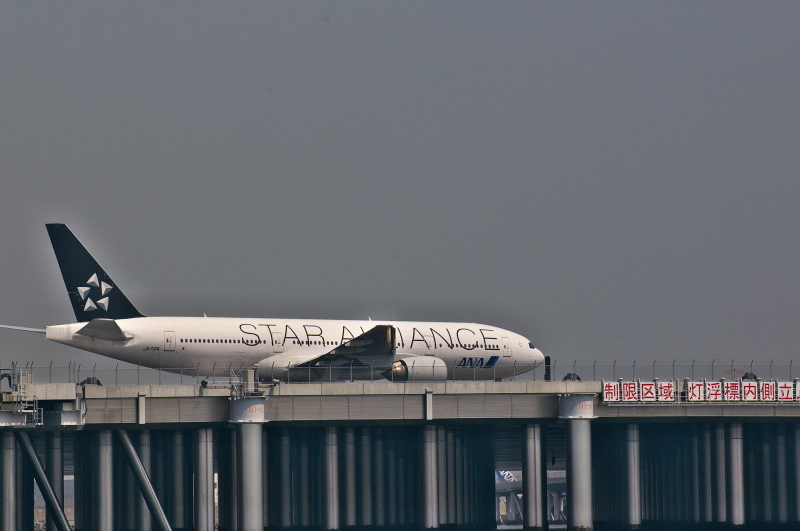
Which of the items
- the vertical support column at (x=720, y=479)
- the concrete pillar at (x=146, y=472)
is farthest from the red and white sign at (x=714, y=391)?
the concrete pillar at (x=146, y=472)

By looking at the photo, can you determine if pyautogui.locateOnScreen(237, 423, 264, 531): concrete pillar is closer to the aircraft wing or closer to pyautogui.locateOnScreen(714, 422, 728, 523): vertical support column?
the aircraft wing

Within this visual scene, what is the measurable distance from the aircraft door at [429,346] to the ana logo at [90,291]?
21.9 m

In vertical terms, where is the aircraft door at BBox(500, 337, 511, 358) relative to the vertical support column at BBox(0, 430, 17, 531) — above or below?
above

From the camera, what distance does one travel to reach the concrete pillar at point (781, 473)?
2766 inches

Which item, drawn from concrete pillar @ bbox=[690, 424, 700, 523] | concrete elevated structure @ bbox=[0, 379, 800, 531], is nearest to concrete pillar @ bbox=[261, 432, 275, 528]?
concrete elevated structure @ bbox=[0, 379, 800, 531]

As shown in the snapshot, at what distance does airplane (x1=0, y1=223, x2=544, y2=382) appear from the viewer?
70500 mm

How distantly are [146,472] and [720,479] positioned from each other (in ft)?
108

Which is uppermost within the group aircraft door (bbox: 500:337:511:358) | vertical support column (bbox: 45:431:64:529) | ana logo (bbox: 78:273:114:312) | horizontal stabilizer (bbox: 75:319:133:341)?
ana logo (bbox: 78:273:114:312)

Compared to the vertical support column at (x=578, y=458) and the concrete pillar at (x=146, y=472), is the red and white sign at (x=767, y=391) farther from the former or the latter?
the concrete pillar at (x=146, y=472)

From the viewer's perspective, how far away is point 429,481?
63.0m

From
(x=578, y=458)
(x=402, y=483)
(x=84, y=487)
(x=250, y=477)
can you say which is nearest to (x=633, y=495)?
(x=578, y=458)

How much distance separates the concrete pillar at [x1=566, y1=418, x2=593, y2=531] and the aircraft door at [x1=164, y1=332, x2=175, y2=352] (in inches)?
971

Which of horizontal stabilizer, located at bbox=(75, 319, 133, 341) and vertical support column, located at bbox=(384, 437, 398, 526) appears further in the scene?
horizontal stabilizer, located at bbox=(75, 319, 133, 341)

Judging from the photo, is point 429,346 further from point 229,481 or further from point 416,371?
point 229,481
